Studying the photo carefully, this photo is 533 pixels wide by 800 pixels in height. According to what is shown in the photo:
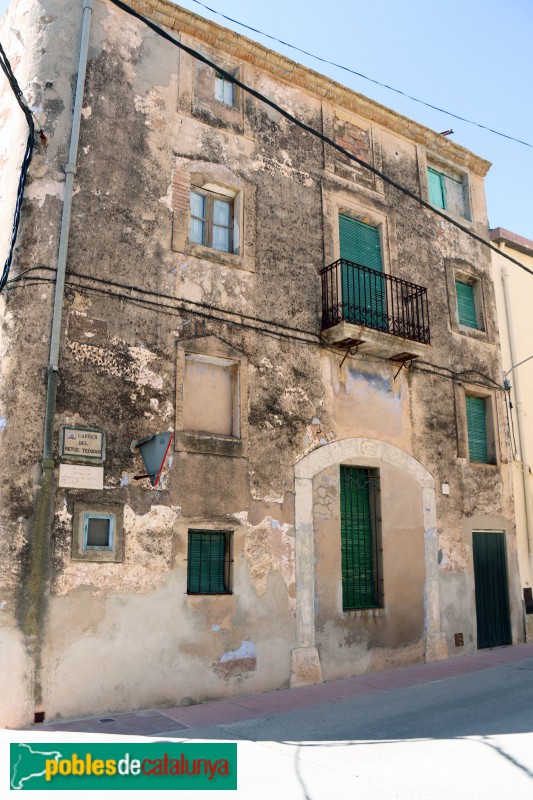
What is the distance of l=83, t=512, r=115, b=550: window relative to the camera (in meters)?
8.91

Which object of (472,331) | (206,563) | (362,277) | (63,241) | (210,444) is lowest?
(206,563)

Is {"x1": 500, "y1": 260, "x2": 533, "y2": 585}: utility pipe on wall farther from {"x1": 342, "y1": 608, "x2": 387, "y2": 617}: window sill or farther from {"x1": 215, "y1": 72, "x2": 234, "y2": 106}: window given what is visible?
{"x1": 215, "y1": 72, "x2": 234, "y2": 106}: window

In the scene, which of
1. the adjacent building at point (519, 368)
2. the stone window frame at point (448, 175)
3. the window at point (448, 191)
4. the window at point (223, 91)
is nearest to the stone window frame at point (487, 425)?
the adjacent building at point (519, 368)

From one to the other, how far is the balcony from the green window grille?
223 cm

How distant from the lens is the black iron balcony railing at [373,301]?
1216 centimetres

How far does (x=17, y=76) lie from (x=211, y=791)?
32.2ft

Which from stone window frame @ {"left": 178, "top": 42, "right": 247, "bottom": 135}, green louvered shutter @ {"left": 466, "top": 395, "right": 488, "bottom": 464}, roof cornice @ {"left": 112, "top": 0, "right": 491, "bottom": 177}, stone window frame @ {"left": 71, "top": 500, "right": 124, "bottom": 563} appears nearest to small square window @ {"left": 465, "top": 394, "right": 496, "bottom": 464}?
green louvered shutter @ {"left": 466, "top": 395, "right": 488, "bottom": 464}

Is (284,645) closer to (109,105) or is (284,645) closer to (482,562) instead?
(482,562)

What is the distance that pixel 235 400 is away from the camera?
10.8 meters

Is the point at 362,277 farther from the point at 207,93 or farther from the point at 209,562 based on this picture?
the point at 209,562

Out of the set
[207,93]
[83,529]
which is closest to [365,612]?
[83,529]

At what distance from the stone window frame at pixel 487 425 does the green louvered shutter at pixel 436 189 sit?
414 cm

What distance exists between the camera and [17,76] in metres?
10.4

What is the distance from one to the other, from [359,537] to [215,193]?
6301mm
